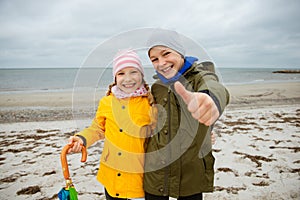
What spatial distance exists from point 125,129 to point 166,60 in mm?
574

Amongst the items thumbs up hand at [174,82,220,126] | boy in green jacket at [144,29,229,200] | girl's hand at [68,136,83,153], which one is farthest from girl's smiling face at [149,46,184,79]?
girl's hand at [68,136,83,153]

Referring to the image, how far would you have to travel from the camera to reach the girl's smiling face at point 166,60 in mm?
1477

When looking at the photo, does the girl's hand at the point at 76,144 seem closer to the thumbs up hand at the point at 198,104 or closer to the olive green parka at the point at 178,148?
the olive green parka at the point at 178,148

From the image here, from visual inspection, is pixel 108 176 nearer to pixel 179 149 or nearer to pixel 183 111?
pixel 179 149

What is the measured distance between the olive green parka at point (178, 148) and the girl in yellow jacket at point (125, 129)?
8cm

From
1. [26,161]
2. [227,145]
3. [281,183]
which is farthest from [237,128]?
[26,161]

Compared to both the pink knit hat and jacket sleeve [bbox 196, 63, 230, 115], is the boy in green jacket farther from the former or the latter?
the pink knit hat

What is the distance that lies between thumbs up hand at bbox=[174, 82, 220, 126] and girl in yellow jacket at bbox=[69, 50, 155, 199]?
29.1 inches

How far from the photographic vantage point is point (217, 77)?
1.42 m

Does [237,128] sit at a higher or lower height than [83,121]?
lower

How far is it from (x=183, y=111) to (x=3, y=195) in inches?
124

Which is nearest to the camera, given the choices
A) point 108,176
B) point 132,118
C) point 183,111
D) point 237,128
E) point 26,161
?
point 183,111

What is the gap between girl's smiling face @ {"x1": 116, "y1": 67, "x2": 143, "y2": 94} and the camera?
1.68 meters

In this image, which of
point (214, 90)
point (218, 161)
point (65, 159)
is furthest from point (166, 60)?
point (218, 161)
